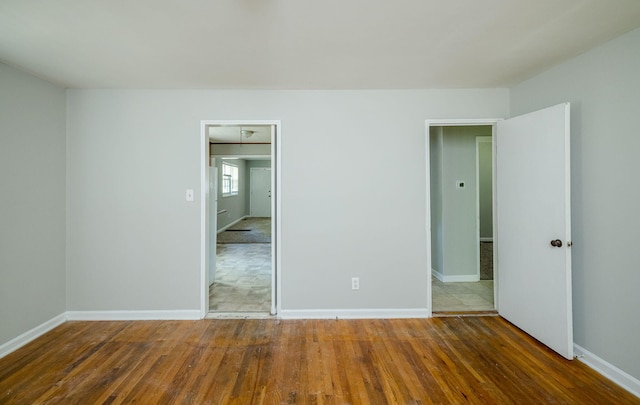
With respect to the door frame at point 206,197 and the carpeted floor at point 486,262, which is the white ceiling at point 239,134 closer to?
the door frame at point 206,197

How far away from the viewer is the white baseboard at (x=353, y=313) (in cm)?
302

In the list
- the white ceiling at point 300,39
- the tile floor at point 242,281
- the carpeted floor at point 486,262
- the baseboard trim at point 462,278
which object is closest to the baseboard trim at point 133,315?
the tile floor at point 242,281

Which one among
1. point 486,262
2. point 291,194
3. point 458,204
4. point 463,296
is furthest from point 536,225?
point 486,262

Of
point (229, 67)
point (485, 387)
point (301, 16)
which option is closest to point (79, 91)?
point (229, 67)

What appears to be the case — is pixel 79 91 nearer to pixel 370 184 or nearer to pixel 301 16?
pixel 301 16

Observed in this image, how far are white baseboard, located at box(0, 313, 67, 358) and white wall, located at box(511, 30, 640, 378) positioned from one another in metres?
4.52

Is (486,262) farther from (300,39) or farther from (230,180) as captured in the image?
(230,180)

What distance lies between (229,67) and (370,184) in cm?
168

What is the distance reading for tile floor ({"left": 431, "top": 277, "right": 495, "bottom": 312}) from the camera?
3.24 m

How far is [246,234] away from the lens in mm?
8359

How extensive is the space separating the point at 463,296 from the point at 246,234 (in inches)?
241

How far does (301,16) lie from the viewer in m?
1.75

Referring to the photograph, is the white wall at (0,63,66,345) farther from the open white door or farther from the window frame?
the window frame

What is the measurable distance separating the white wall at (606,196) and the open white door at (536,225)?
0.17 m
